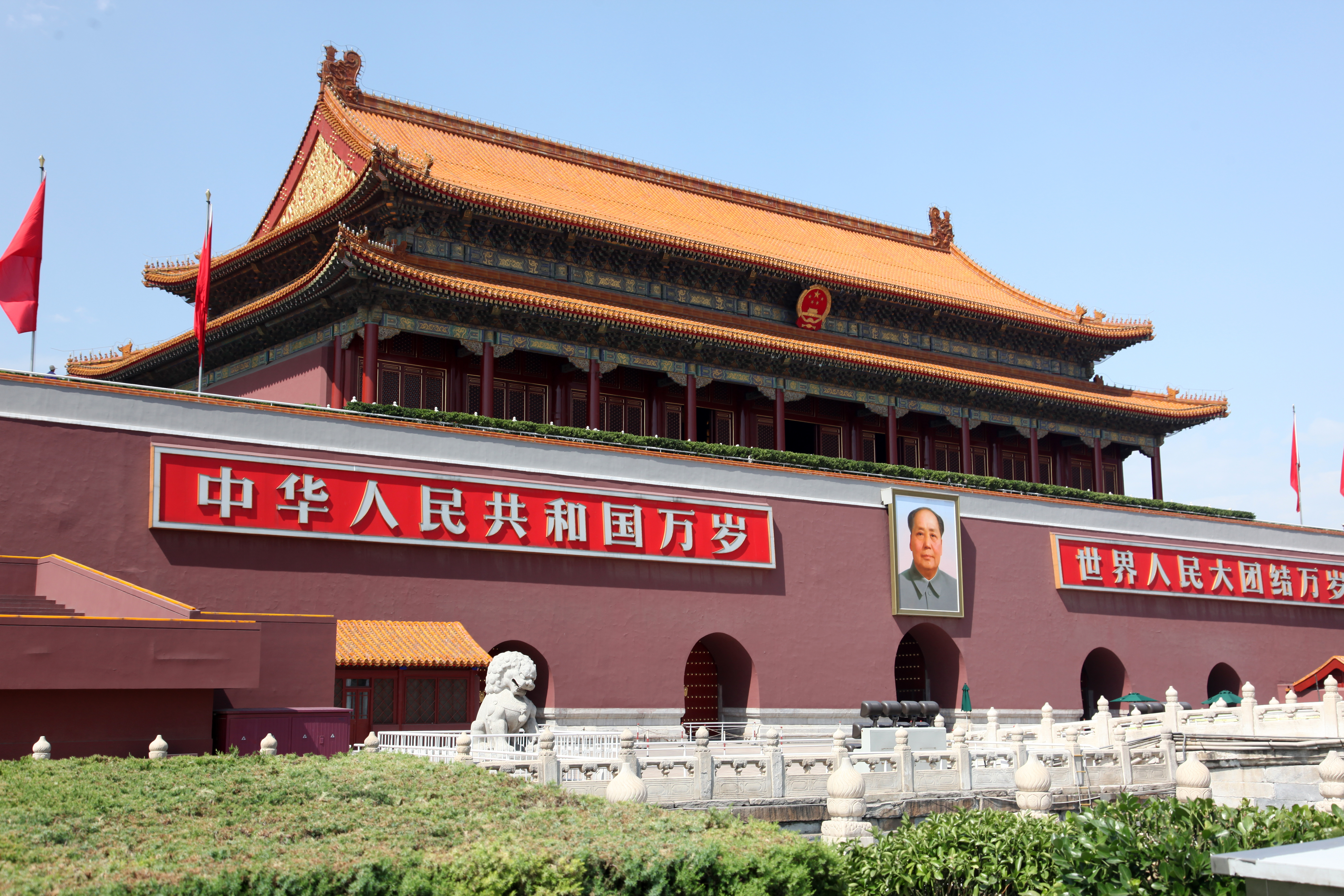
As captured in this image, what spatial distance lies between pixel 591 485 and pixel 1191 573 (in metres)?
15.9

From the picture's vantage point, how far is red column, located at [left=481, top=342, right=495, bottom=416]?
2295 centimetres

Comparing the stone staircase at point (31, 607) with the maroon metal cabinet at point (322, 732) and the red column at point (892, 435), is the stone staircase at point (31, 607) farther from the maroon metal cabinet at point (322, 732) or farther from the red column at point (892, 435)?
the red column at point (892, 435)

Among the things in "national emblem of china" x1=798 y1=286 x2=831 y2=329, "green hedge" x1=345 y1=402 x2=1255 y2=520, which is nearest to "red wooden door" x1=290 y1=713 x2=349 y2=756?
"green hedge" x1=345 y1=402 x2=1255 y2=520


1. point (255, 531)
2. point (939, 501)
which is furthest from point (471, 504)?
point (939, 501)

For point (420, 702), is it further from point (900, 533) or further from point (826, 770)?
point (900, 533)

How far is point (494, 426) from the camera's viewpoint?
72.3ft

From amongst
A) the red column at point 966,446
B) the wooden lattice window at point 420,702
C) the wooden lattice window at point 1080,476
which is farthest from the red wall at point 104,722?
the wooden lattice window at point 1080,476

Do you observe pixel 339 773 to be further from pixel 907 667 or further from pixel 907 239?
pixel 907 239

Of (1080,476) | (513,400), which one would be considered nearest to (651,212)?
(513,400)

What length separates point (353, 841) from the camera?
8859 millimetres

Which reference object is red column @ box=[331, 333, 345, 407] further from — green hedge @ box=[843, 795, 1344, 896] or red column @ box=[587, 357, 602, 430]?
green hedge @ box=[843, 795, 1344, 896]

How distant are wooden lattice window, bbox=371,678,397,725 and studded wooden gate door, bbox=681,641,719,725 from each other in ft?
22.2

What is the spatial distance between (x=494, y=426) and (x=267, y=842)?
1366 cm

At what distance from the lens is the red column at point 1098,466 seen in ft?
105
